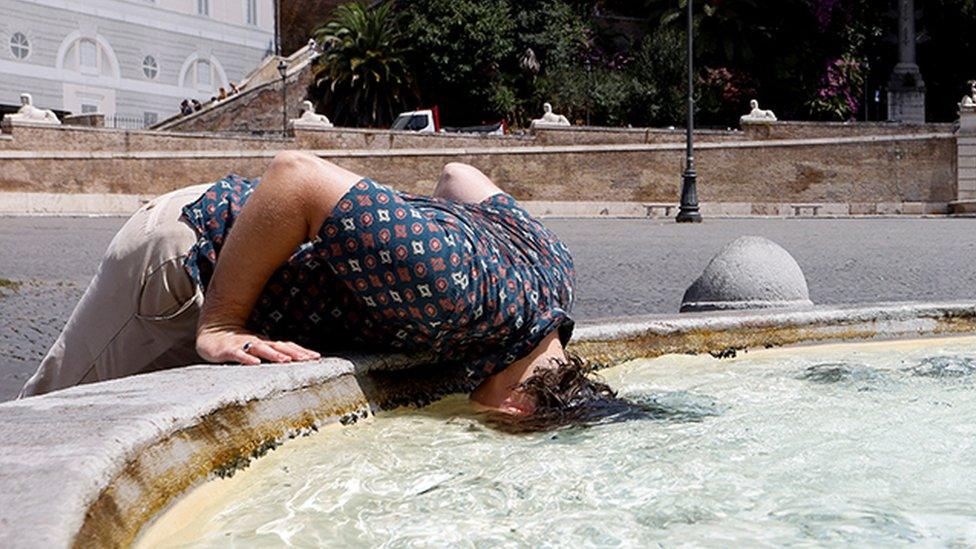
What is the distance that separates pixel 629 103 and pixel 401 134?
8564 mm

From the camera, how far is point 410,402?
3.54 metres

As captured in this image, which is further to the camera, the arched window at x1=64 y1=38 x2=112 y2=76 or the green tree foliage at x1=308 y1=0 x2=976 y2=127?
the green tree foliage at x1=308 y1=0 x2=976 y2=127

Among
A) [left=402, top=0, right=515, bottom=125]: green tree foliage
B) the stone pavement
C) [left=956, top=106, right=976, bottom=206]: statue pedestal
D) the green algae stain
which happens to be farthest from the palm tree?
the green algae stain

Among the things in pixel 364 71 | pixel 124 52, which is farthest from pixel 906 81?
pixel 124 52

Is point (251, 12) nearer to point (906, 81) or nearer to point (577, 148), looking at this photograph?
point (577, 148)

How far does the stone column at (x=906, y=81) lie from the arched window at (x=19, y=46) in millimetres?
25859

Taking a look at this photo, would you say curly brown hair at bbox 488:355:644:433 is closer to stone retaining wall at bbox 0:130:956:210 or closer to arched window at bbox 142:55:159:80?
stone retaining wall at bbox 0:130:956:210

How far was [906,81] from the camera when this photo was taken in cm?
3962

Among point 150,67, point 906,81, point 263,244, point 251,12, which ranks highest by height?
point 251,12

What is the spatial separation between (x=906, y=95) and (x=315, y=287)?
129 ft

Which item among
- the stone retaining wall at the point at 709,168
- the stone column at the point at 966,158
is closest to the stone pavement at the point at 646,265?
the stone column at the point at 966,158

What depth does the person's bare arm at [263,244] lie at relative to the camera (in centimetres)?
309

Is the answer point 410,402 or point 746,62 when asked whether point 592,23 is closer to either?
point 746,62

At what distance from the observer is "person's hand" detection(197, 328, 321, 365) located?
313cm
